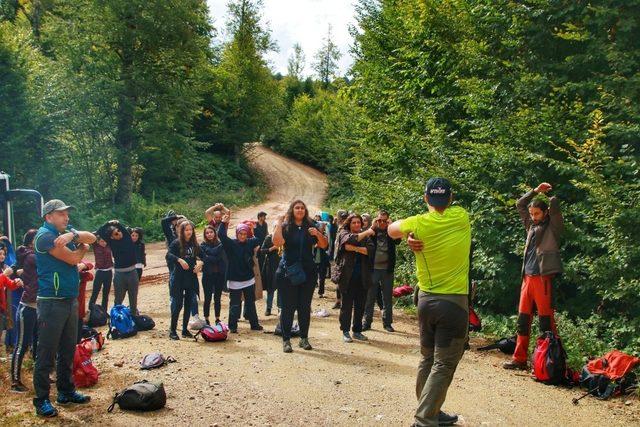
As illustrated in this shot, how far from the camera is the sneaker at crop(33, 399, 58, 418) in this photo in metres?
5.62

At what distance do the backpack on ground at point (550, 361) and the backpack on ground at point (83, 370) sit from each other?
540cm

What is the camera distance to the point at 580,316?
876cm

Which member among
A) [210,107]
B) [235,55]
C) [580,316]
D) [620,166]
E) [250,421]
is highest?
[235,55]

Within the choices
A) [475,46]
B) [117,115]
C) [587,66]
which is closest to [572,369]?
[587,66]

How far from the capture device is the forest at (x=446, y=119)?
26.2 ft

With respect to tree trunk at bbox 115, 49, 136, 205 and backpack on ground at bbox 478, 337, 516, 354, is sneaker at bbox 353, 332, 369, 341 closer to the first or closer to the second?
backpack on ground at bbox 478, 337, 516, 354

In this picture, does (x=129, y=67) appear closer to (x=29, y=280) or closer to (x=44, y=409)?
(x=29, y=280)

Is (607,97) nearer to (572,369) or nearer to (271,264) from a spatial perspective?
(572,369)

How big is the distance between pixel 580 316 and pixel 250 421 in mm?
5733

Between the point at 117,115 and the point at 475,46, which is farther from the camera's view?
the point at 117,115

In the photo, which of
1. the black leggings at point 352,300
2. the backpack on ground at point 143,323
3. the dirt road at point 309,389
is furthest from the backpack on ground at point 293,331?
the backpack on ground at point 143,323

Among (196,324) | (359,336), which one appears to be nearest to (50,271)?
(196,324)

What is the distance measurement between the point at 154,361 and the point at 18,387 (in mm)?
1608

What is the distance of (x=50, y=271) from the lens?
5.69 m
